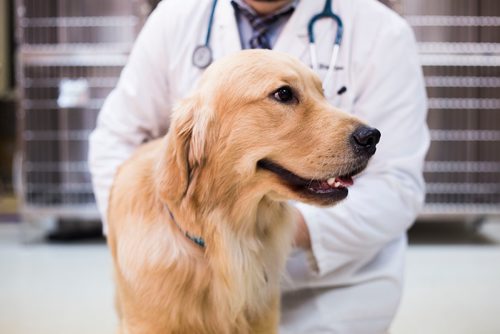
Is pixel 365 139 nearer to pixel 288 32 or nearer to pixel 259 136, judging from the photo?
pixel 259 136

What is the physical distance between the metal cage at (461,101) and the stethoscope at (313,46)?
→ 204 centimetres

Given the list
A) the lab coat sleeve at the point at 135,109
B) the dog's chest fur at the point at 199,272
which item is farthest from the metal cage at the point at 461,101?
the dog's chest fur at the point at 199,272

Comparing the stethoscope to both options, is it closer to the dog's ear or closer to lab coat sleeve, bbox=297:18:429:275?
lab coat sleeve, bbox=297:18:429:275

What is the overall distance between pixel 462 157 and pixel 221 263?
253cm

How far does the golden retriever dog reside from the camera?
1175mm

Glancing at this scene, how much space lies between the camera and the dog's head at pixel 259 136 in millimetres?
1160

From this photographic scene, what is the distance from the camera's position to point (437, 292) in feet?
8.68

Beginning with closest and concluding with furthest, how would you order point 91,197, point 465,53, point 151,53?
point 151,53 → point 465,53 → point 91,197

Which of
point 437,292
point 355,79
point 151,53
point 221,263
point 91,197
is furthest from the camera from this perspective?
point 91,197

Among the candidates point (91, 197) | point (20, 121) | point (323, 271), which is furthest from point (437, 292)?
point (20, 121)

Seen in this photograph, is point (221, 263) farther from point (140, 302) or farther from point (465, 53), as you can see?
point (465, 53)

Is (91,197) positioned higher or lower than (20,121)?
lower

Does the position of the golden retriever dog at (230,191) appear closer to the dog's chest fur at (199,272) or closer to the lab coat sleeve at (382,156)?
the dog's chest fur at (199,272)

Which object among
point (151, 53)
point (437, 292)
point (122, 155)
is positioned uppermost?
point (151, 53)
